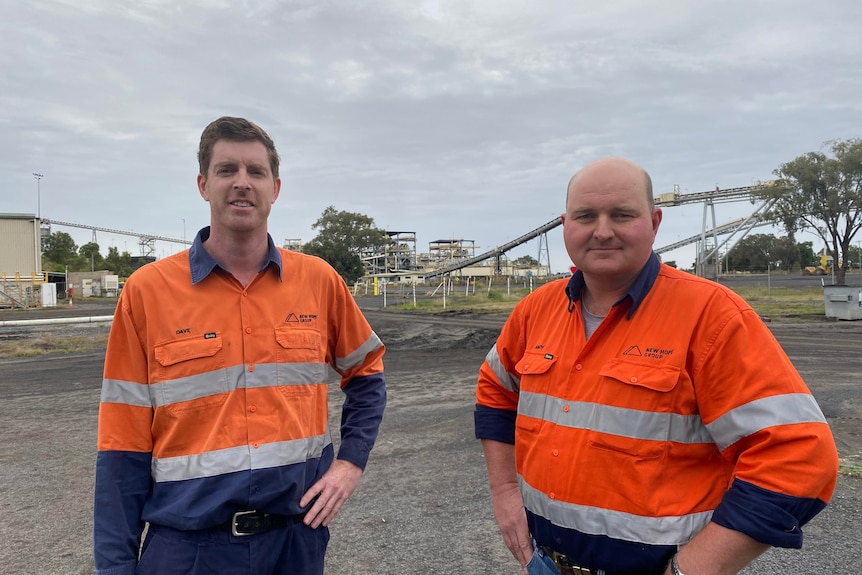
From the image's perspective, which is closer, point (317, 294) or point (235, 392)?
point (235, 392)

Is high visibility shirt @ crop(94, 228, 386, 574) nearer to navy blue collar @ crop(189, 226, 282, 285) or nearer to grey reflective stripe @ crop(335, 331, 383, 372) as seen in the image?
navy blue collar @ crop(189, 226, 282, 285)

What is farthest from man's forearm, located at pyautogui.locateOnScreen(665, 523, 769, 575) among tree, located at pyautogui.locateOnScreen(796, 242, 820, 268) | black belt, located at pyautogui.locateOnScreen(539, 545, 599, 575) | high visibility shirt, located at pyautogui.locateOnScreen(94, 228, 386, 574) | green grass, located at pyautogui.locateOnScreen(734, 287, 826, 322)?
tree, located at pyautogui.locateOnScreen(796, 242, 820, 268)

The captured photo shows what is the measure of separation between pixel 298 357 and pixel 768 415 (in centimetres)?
169

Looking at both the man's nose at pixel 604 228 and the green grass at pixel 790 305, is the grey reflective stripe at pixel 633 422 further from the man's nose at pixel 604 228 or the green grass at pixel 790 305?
the green grass at pixel 790 305

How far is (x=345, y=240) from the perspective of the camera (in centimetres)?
5972

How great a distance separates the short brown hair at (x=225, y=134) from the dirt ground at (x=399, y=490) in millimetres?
2804

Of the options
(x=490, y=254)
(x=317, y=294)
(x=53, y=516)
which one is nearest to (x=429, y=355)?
(x=53, y=516)

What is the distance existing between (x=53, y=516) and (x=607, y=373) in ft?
16.3

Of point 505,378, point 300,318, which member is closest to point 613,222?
point 505,378

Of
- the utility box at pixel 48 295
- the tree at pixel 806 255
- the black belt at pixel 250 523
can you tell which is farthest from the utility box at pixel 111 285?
the tree at pixel 806 255

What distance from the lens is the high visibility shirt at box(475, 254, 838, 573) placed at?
1642mm

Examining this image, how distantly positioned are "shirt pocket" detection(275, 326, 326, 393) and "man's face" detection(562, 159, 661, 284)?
3.76 ft

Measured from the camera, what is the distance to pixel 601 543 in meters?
1.94

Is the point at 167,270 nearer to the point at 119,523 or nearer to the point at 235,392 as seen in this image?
the point at 235,392
